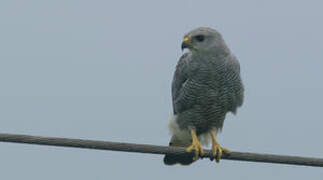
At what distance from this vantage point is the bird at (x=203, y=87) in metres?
9.23

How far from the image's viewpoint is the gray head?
920 cm

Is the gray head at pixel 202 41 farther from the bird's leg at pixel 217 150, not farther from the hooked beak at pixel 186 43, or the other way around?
the bird's leg at pixel 217 150

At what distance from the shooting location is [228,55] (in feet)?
30.8

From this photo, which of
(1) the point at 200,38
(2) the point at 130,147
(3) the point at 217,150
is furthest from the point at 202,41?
(2) the point at 130,147

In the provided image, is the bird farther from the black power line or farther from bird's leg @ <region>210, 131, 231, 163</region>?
the black power line

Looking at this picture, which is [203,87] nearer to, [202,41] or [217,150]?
[202,41]

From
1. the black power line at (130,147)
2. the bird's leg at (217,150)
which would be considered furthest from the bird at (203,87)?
the black power line at (130,147)

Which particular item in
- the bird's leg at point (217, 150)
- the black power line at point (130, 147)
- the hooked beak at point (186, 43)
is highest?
the hooked beak at point (186, 43)

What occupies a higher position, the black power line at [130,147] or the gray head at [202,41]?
the gray head at [202,41]

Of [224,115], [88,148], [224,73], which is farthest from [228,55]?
[88,148]

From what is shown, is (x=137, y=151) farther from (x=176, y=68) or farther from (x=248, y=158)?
(x=176, y=68)

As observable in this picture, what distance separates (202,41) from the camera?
9266 mm

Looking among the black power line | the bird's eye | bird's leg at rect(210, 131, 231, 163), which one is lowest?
bird's leg at rect(210, 131, 231, 163)

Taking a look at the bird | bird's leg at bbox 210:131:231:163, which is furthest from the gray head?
bird's leg at bbox 210:131:231:163
